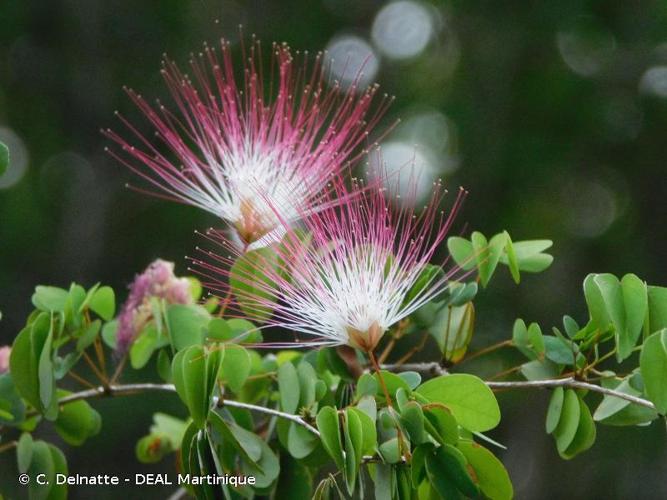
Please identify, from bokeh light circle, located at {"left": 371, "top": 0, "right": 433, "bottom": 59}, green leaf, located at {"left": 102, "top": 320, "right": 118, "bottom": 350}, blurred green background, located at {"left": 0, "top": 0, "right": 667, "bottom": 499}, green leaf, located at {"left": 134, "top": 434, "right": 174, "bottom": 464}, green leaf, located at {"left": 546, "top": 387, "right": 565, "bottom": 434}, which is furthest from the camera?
bokeh light circle, located at {"left": 371, "top": 0, "right": 433, "bottom": 59}

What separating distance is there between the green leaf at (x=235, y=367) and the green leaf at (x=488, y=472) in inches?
16.3

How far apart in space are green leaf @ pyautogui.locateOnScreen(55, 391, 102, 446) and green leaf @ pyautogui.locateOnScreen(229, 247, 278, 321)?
15.1 inches

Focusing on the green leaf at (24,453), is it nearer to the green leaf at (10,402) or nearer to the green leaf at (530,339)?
the green leaf at (10,402)

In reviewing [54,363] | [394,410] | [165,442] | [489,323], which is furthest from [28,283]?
[394,410]

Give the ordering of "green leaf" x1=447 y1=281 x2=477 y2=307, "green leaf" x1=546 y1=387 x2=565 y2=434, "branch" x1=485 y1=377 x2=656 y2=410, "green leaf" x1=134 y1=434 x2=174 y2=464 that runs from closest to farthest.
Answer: "branch" x1=485 y1=377 x2=656 y2=410
"green leaf" x1=546 y1=387 x2=565 y2=434
"green leaf" x1=447 y1=281 x2=477 y2=307
"green leaf" x1=134 y1=434 x2=174 y2=464

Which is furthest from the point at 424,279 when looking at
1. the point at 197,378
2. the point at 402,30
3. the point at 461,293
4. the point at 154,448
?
the point at 402,30

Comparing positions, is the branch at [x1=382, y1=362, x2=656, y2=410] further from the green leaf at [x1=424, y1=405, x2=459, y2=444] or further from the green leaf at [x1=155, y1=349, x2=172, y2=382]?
the green leaf at [x1=155, y1=349, x2=172, y2=382]

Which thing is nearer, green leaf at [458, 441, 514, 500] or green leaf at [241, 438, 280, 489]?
green leaf at [458, 441, 514, 500]

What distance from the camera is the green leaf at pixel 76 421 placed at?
1.82m

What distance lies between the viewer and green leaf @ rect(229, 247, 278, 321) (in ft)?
5.32

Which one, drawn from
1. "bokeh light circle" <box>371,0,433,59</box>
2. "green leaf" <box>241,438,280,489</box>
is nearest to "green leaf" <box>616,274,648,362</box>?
"green leaf" <box>241,438,280,489</box>

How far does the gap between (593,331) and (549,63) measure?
5103 millimetres

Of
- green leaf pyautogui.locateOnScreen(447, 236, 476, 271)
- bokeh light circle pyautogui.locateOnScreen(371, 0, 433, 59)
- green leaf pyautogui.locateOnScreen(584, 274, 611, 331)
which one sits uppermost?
bokeh light circle pyautogui.locateOnScreen(371, 0, 433, 59)

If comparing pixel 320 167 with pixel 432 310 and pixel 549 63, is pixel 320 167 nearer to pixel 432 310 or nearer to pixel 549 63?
pixel 432 310
